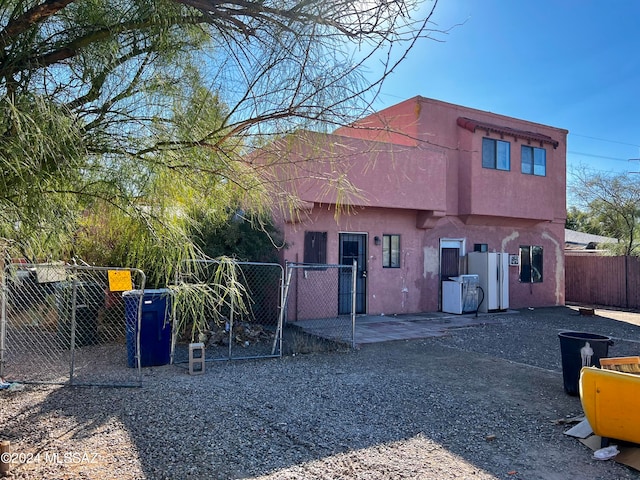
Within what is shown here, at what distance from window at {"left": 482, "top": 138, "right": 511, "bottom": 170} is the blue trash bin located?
444 inches

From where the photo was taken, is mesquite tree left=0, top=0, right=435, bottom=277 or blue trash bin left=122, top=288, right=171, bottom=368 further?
blue trash bin left=122, top=288, right=171, bottom=368

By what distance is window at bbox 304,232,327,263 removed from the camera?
11.6 m

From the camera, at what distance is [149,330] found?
705cm

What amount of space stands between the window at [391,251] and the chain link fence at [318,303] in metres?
1.22

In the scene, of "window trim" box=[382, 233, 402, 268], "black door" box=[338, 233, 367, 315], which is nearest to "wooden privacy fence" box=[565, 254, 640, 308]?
"window trim" box=[382, 233, 402, 268]

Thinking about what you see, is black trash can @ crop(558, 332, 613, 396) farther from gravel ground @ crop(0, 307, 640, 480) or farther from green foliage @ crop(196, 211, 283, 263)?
green foliage @ crop(196, 211, 283, 263)

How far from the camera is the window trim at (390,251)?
12938 millimetres

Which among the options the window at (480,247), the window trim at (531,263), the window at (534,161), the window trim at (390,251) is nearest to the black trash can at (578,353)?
the window trim at (390,251)

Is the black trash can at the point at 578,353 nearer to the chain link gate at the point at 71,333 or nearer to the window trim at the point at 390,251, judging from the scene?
the chain link gate at the point at 71,333

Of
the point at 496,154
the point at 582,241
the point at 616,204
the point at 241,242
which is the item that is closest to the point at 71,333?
the point at 241,242

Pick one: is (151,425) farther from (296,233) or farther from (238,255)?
(296,233)

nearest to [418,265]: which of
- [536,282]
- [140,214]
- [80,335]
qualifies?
[536,282]

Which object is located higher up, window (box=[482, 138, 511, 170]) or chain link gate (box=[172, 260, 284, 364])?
window (box=[482, 138, 511, 170])

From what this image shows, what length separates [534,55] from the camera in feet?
33.4
